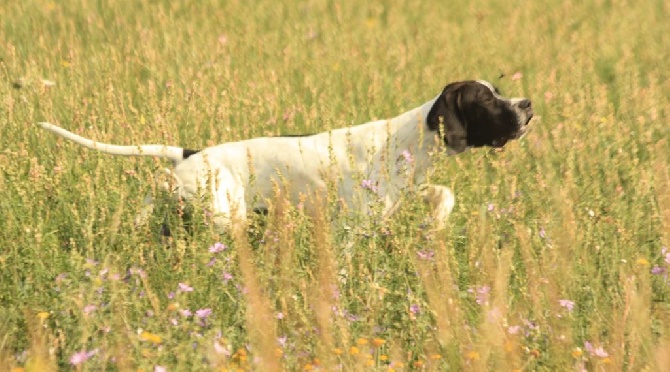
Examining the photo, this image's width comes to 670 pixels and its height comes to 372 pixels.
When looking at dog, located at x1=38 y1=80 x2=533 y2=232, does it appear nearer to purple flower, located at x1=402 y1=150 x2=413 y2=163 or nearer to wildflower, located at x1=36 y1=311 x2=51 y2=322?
purple flower, located at x1=402 y1=150 x2=413 y2=163

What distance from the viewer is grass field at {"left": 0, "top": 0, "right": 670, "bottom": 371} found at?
325 cm

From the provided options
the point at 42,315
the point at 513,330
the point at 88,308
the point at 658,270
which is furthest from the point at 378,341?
the point at 658,270

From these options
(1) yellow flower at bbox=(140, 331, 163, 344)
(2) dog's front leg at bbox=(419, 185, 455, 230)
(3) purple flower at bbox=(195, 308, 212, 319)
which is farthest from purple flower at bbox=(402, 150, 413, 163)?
(1) yellow flower at bbox=(140, 331, 163, 344)

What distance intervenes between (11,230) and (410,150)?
1.80 meters

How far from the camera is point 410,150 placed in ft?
16.2

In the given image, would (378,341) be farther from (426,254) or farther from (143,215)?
(143,215)

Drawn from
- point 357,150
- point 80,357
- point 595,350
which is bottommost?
point 595,350

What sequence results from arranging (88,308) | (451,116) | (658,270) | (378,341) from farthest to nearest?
(451,116)
(658,270)
(378,341)
(88,308)

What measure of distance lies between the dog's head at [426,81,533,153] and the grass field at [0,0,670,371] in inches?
5.9

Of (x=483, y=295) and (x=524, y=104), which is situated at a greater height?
(x=524, y=104)

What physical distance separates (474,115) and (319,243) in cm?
139

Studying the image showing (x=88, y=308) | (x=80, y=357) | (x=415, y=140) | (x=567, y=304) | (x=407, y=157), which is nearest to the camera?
(x=80, y=357)

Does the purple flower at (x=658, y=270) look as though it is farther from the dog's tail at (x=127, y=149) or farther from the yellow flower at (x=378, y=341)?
the dog's tail at (x=127, y=149)

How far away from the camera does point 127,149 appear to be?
4789 millimetres
